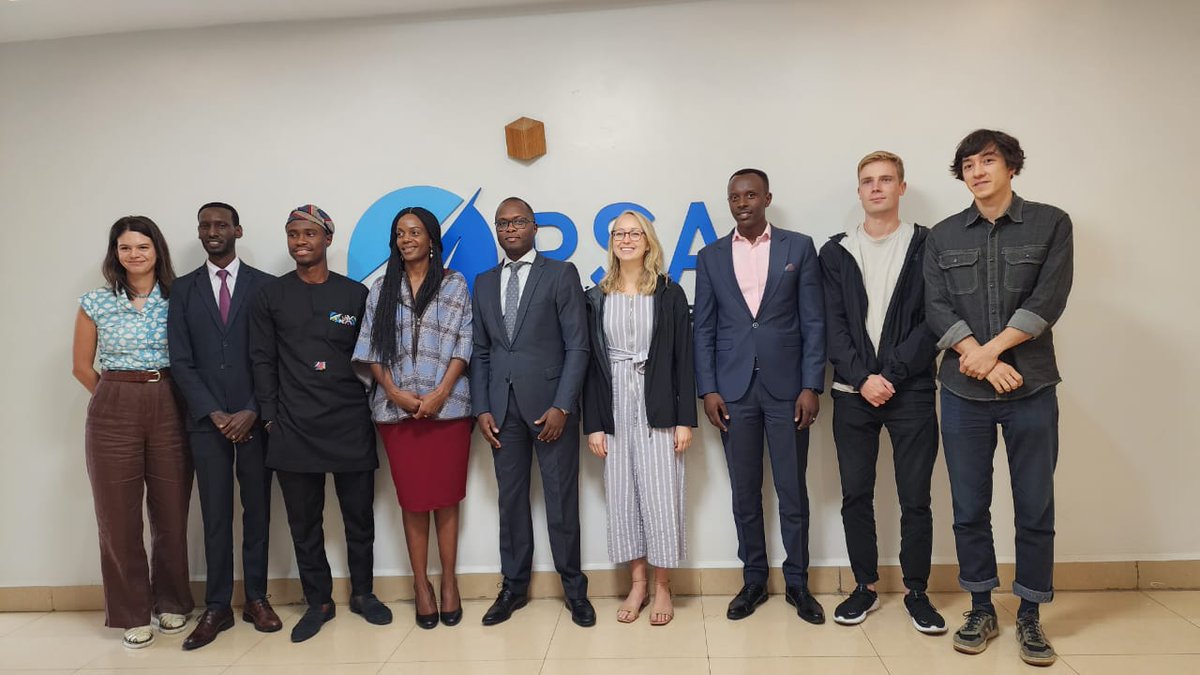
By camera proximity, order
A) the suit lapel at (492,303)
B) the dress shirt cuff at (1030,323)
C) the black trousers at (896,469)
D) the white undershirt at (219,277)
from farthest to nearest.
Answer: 1. the white undershirt at (219,277)
2. the suit lapel at (492,303)
3. the black trousers at (896,469)
4. the dress shirt cuff at (1030,323)

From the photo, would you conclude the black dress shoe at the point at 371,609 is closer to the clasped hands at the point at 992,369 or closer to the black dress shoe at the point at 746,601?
the black dress shoe at the point at 746,601

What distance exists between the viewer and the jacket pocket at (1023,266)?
276 centimetres

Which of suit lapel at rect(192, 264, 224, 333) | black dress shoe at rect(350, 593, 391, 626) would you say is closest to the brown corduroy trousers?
suit lapel at rect(192, 264, 224, 333)

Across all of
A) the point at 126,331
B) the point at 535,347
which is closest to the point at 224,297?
the point at 126,331

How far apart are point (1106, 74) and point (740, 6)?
1.79 m

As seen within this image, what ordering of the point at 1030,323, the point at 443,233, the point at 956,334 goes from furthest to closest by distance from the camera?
1. the point at 443,233
2. the point at 956,334
3. the point at 1030,323

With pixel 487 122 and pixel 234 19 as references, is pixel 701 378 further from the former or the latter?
pixel 234 19

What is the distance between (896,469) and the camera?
124 inches

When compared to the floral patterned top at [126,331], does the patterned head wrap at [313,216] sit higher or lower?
higher

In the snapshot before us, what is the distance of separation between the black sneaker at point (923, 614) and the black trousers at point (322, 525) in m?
2.54

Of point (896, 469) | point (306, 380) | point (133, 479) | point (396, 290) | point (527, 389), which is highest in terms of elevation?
point (396, 290)

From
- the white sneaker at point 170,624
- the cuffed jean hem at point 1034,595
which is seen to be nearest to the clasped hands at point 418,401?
the white sneaker at point 170,624

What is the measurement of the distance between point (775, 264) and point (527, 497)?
62.9 inches

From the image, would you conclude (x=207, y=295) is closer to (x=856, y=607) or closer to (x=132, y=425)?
(x=132, y=425)
